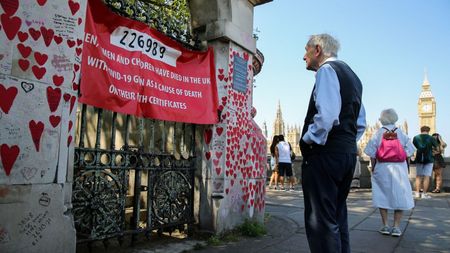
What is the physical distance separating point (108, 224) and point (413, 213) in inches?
233

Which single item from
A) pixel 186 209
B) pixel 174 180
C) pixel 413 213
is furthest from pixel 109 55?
pixel 413 213

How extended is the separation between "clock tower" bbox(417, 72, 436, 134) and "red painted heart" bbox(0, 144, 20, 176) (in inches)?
3266

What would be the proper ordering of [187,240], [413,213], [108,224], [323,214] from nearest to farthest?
[323,214] → [108,224] → [187,240] → [413,213]

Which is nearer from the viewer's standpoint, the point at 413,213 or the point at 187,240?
the point at 187,240

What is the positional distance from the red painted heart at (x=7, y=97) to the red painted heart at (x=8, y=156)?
0.26m

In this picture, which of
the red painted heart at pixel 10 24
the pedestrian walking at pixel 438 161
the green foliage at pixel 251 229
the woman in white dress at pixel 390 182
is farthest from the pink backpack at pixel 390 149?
the pedestrian walking at pixel 438 161

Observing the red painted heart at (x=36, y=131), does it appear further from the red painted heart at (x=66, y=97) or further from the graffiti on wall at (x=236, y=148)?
the graffiti on wall at (x=236, y=148)

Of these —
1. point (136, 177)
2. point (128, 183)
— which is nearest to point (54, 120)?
point (136, 177)

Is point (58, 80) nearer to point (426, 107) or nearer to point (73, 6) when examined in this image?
point (73, 6)

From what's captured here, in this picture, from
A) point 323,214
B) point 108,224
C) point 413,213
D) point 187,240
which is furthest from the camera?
point 413,213

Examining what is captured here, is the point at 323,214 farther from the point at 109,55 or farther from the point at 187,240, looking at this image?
the point at 109,55

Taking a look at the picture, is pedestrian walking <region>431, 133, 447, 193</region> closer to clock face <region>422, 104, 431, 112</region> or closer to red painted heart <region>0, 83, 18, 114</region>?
red painted heart <region>0, 83, 18, 114</region>

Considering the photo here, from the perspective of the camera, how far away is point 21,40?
2.79 metres

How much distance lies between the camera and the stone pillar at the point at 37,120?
2.69 meters
